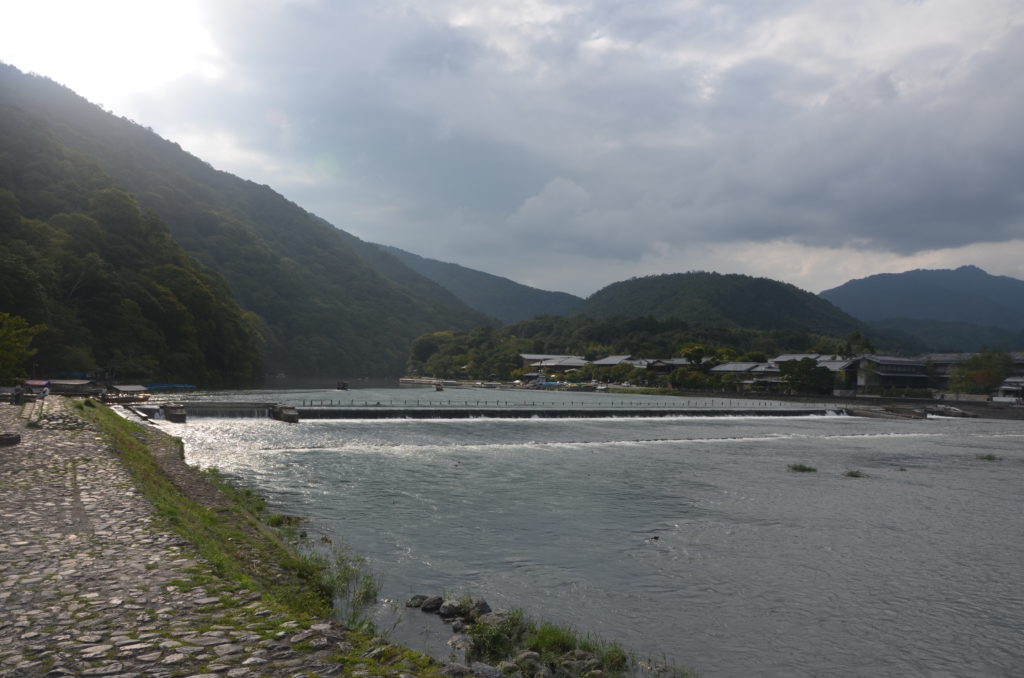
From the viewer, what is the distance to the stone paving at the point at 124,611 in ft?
15.1

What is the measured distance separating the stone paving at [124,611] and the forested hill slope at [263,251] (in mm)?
94946

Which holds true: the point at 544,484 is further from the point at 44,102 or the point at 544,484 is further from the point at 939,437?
the point at 44,102

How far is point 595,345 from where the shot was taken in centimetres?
12244

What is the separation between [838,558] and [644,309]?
175 meters

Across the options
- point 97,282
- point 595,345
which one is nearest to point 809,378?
point 595,345

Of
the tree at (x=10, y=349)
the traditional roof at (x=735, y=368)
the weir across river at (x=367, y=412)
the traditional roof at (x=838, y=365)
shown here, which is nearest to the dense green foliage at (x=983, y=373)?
the traditional roof at (x=838, y=365)

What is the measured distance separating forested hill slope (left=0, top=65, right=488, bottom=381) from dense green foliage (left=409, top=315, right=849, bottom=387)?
1842 centimetres

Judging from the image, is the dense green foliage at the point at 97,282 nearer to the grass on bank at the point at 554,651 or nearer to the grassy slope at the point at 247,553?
the grassy slope at the point at 247,553

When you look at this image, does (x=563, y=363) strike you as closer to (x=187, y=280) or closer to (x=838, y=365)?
(x=838, y=365)

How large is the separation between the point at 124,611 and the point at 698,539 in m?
10.7

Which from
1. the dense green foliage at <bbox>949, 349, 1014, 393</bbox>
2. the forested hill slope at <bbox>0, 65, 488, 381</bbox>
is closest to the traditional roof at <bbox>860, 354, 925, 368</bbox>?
the dense green foliage at <bbox>949, 349, 1014, 393</bbox>

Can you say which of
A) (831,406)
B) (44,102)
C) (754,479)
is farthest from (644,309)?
(754,479)

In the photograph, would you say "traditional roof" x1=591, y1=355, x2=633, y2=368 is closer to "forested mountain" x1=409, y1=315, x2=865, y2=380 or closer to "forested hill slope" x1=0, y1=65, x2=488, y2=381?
"forested mountain" x1=409, y1=315, x2=865, y2=380

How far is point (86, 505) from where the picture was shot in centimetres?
935
